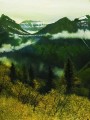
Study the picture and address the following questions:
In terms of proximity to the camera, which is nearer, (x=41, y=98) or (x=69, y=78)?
Answer: (x=41, y=98)

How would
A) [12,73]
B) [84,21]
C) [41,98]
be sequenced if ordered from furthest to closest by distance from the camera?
[84,21]
[12,73]
[41,98]

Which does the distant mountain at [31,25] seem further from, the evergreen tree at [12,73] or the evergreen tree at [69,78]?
the evergreen tree at [69,78]

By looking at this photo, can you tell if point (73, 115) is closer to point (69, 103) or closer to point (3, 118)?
point (69, 103)

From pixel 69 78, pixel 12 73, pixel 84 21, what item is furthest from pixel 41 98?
pixel 84 21

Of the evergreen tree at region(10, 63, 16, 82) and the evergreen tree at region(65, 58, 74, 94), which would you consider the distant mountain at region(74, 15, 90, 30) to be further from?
the evergreen tree at region(10, 63, 16, 82)

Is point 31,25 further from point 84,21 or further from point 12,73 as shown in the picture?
point 84,21

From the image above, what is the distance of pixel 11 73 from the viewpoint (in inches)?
2275

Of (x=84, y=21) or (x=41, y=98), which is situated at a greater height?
(x=84, y=21)

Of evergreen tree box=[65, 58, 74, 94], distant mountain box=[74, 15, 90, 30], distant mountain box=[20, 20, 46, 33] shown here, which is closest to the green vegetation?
evergreen tree box=[65, 58, 74, 94]

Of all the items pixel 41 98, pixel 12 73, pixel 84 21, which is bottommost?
pixel 41 98

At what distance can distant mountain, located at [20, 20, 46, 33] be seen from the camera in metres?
59.5

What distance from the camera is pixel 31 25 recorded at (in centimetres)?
5969

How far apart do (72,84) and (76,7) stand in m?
13.1

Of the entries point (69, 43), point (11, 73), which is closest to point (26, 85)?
point (11, 73)
